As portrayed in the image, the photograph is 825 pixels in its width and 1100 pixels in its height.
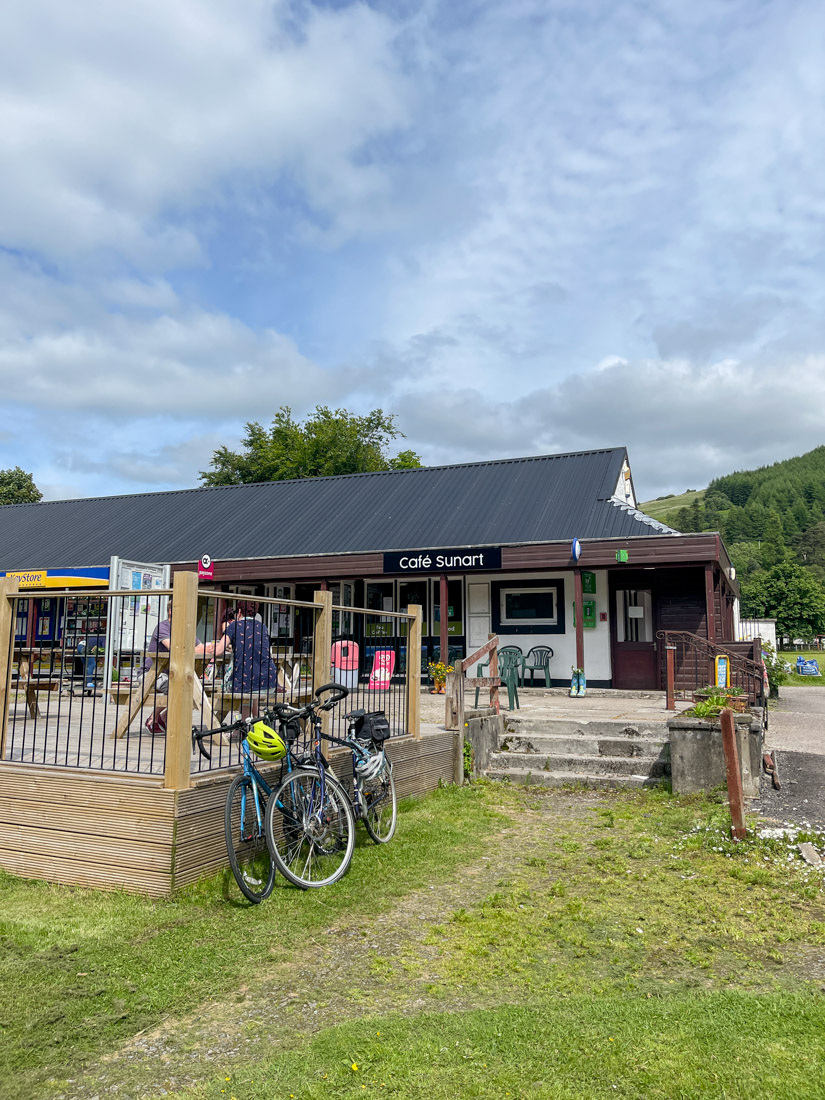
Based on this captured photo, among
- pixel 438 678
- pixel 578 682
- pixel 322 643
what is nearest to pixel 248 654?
pixel 322 643

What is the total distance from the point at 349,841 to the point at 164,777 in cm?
135

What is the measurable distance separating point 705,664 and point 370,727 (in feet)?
32.6

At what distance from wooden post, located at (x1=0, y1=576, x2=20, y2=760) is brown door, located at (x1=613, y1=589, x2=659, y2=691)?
1280 centimetres

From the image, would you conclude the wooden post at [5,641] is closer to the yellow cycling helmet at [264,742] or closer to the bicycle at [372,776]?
the yellow cycling helmet at [264,742]

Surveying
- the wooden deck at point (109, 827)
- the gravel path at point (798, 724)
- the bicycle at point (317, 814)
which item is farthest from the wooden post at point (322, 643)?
the gravel path at point (798, 724)

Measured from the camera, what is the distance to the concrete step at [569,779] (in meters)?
8.22

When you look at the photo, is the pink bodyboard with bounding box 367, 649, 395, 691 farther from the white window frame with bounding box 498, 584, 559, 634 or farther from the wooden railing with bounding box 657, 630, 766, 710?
the white window frame with bounding box 498, 584, 559, 634

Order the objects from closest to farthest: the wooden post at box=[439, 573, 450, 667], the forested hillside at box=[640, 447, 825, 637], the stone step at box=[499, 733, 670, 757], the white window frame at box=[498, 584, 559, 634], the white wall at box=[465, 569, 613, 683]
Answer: the stone step at box=[499, 733, 670, 757], the wooden post at box=[439, 573, 450, 667], the white wall at box=[465, 569, 613, 683], the white window frame at box=[498, 584, 559, 634], the forested hillside at box=[640, 447, 825, 637]

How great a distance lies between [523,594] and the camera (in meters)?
17.8

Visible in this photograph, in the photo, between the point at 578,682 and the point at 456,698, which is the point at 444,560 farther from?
the point at 456,698

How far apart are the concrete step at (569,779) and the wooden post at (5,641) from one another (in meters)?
5.17

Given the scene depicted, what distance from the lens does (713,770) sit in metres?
7.73

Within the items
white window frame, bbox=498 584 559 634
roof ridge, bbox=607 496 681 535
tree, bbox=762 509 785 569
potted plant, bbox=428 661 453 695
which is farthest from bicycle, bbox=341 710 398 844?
tree, bbox=762 509 785 569

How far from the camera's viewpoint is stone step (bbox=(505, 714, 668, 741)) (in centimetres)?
914
